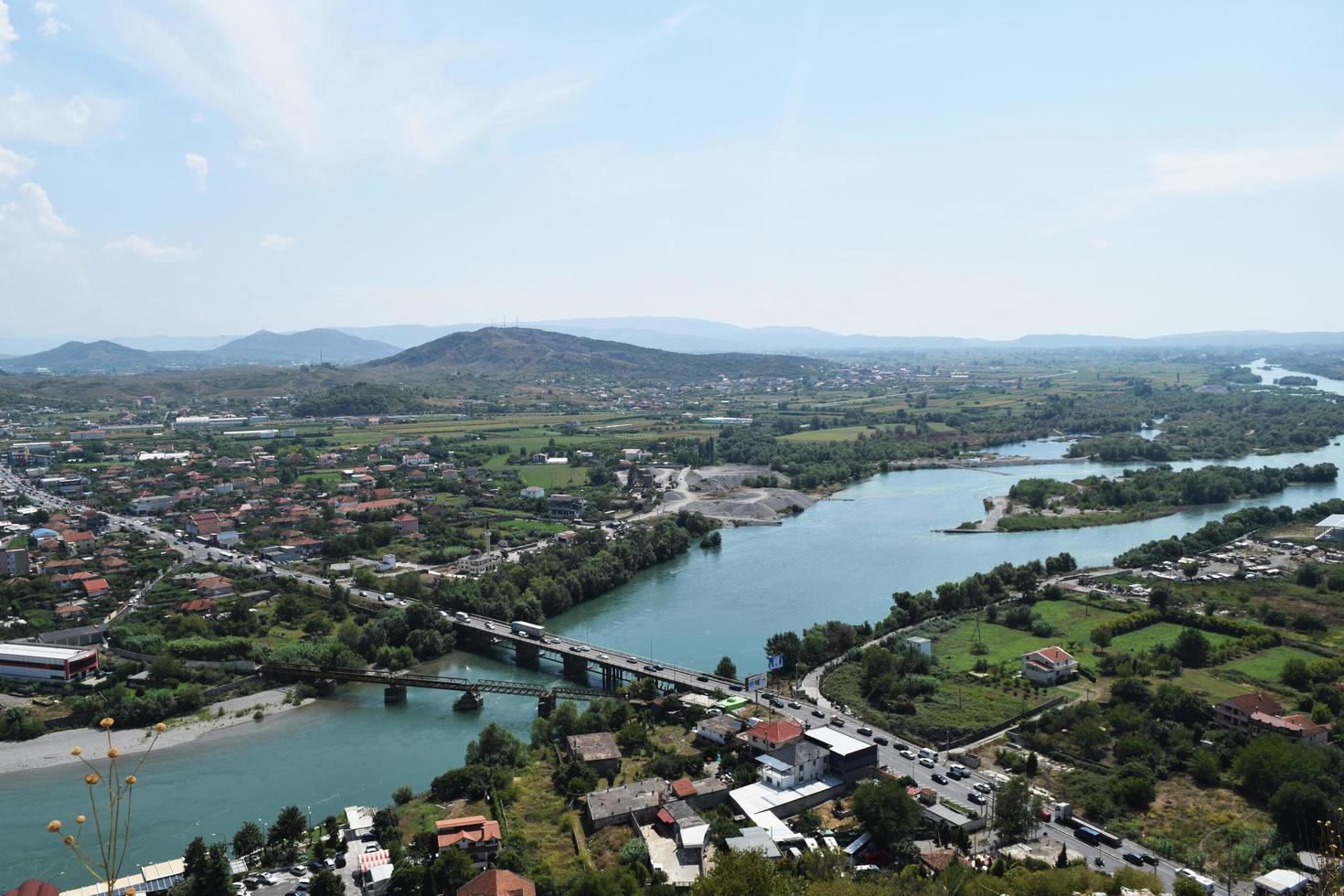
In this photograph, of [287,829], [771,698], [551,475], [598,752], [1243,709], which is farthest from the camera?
[551,475]

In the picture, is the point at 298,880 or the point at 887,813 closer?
the point at 298,880

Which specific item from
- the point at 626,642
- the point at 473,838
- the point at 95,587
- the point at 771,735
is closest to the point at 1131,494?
the point at 626,642

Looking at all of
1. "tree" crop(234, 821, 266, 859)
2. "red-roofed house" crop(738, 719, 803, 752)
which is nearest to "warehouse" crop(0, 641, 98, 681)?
"tree" crop(234, 821, 266, 859)

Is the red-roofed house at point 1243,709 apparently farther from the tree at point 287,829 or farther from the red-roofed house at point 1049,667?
the tree at point 287,829

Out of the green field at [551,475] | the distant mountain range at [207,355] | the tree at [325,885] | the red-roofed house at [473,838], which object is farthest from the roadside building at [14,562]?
the distant mountain range at [207,355]

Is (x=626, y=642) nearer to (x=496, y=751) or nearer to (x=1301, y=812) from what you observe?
(x=496, y=751)

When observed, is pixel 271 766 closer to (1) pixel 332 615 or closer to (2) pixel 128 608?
(1) pixel 332 615

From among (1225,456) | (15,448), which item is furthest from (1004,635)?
(15,448)
